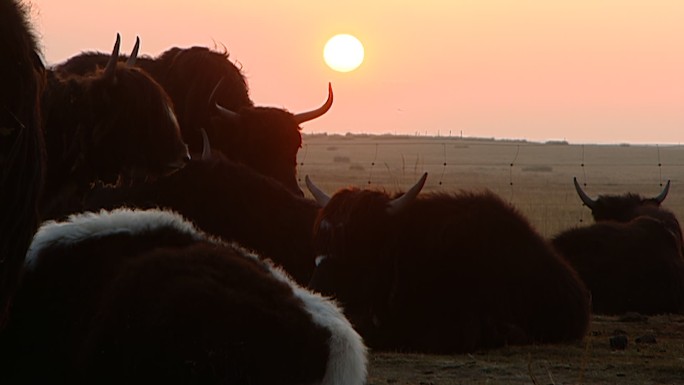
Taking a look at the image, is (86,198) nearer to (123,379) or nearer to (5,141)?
(123,379)

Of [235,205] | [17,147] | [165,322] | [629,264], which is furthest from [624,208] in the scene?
[17,147]

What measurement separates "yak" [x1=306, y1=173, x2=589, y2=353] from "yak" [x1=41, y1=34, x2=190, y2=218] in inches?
53.1

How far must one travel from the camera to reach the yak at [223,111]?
40.9 ft

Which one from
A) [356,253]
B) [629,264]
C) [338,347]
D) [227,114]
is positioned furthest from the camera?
[227,114]

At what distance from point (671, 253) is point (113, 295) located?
8031 millimetres

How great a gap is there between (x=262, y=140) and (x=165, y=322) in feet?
25.3

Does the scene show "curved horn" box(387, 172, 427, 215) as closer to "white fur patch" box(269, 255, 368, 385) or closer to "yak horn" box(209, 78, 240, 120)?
"yak horn" box(209, 78, 240, 120)

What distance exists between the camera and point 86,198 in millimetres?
8961

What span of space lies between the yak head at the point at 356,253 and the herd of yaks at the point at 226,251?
0.6 inches

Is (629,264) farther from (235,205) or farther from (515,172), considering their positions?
(515,172)

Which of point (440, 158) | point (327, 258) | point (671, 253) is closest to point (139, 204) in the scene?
point (327, 258)

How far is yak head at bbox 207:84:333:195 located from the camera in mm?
12445

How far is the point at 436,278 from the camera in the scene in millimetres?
9406

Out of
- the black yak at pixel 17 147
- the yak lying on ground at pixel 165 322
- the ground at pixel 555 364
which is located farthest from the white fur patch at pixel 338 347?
the ground at pixel 555 364
